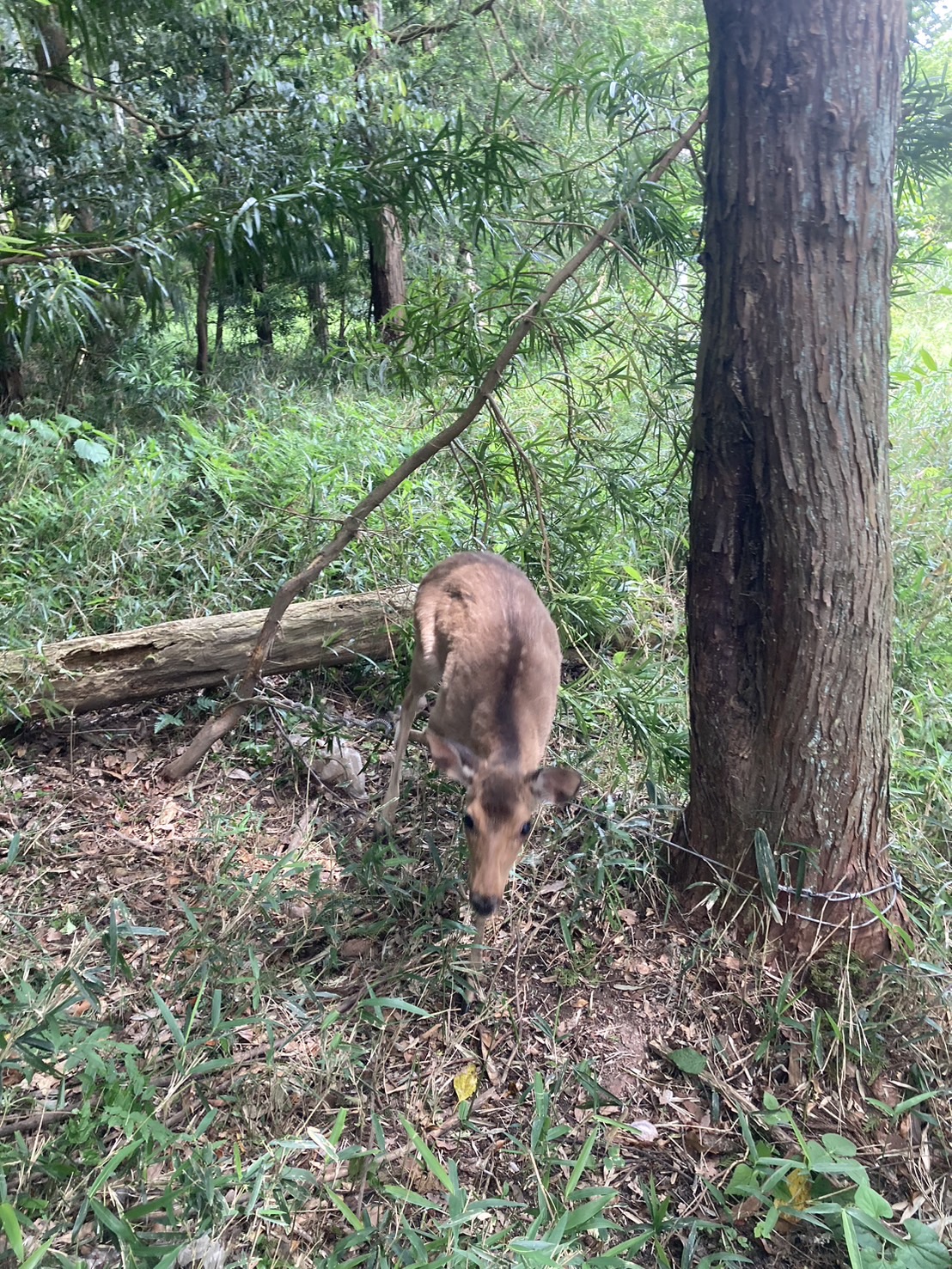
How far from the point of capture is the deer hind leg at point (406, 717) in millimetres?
3488

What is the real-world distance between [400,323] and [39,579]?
8.77 feet

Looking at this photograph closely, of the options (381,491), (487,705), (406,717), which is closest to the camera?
(487,705)

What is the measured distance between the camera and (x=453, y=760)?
2.79m

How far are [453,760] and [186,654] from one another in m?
1.90

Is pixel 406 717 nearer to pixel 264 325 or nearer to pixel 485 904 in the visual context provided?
pixel 485 904

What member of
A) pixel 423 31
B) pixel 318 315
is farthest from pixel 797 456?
pixel 318 315

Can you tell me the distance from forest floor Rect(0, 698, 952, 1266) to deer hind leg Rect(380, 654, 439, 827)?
176 millimetres

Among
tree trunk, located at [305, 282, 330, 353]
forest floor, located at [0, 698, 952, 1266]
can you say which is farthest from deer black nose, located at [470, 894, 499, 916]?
tree trunk, located at [305, 282, 330, 353]

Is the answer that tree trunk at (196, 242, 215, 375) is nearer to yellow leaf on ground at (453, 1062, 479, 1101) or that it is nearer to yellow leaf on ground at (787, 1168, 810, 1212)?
yellow leaf on ground at (453, 1062, 479, 1101)

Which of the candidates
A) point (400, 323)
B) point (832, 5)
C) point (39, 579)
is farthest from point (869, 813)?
point (39, 579)

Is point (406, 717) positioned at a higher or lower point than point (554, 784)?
lower

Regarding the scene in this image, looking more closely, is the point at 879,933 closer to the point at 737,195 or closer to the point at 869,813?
the point at 869,813

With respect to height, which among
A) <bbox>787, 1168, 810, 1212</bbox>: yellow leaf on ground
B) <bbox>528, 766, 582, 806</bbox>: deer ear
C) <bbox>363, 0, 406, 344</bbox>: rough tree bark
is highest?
<bbox>363, 0, 406, 344</bbox>: rough tree bark

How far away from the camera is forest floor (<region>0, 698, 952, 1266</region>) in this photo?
201 centimetres
